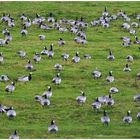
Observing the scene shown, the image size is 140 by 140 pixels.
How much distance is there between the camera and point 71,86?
4000 centimetres

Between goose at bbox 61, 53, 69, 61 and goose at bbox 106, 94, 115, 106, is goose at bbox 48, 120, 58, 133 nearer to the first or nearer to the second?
goose at bbox 106, 94, 115, 106

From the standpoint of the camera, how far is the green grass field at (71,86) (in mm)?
32500

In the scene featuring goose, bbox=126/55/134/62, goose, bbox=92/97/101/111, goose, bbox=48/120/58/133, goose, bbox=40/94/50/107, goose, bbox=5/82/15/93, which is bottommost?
goose, bbox=48/120/58/133

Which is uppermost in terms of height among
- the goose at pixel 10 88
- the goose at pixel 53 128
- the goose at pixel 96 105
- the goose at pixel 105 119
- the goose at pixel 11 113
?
the goose at pixel 10 88

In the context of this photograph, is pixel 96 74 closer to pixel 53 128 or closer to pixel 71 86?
pixel 71 86

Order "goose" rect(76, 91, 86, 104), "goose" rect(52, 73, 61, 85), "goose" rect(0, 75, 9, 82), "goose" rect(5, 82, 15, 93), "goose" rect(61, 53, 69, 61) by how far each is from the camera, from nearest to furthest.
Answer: "goose" rect(76, 91, 86, 104)
"goose" rect(5, 82, 15, 93)
"goose" rect(52, 73, 61, 85)
"goose" rect(0, 75, 9, 82)
"goose" rect(61, 53, 69, 61)

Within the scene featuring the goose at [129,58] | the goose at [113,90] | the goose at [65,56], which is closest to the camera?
the goose at [113,90]

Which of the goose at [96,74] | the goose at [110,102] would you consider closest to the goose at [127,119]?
the goose at [110,102]

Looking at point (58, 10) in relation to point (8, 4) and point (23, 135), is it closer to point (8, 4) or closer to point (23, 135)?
point (8, 4)

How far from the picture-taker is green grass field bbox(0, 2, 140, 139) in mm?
32500

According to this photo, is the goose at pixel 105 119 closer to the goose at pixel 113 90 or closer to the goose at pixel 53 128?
the goose at pixel 53 128

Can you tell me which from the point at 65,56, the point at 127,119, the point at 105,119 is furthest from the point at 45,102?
the point at 65,56

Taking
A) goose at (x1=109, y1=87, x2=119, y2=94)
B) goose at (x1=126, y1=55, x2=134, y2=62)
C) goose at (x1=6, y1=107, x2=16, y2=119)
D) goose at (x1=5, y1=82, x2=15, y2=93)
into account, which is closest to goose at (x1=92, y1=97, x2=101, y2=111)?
goose at (x1=109, y1=87, x2=119, y2=94)

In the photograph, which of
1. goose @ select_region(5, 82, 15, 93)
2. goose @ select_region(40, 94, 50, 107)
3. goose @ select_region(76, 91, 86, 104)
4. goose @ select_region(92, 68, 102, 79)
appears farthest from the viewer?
goose @ select_region(92, 68, 102, 79)
